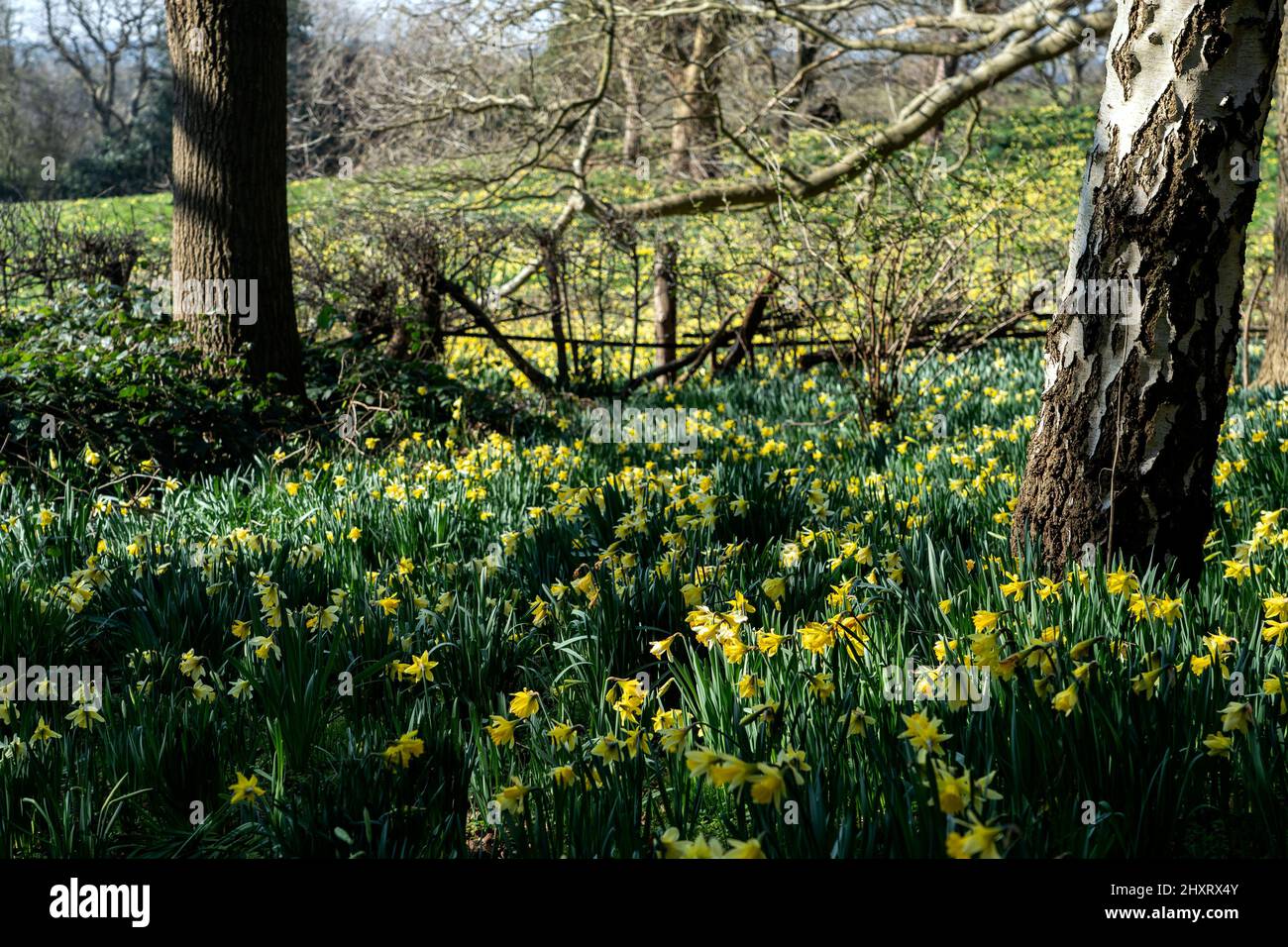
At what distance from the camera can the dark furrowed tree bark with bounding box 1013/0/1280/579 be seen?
2.76 m

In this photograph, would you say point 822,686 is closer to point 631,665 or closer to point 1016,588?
point 1016,588

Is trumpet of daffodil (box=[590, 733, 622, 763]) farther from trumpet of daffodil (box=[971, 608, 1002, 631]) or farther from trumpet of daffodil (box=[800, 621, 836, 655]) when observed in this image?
trumpet of daffodil (box=[971, 608, 1002, 631])

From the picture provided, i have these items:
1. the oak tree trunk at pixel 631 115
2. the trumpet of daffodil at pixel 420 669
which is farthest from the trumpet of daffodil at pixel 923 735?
the oak tree trunk at pixel 631 115

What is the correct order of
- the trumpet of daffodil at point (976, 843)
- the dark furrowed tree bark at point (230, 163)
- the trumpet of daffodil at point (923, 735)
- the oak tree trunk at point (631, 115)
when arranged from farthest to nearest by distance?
the oak tree trunk at point (631, 115) → the dark furrowed tree bark at point (230, 163) → the trumpet of daffodil at point (923, 735) → the trumpet of daffodil at point (976, 843)

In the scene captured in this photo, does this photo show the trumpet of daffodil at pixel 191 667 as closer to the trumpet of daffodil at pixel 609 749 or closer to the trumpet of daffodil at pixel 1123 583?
the trumpet of daffodil at pixel 609 749

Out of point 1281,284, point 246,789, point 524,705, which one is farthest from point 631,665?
point 1281,284

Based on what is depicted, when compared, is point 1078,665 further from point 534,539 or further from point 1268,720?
point 534,539

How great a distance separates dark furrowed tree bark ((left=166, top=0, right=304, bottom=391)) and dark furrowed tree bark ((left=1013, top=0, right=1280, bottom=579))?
4.70m

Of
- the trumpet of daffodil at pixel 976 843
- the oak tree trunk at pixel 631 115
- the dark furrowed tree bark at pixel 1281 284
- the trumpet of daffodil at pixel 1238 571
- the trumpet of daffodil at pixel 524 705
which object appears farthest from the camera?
the oak tree trunk at pixel 631 115

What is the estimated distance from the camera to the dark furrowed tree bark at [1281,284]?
7.07 m

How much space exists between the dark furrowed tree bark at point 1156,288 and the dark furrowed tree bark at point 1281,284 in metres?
4.79

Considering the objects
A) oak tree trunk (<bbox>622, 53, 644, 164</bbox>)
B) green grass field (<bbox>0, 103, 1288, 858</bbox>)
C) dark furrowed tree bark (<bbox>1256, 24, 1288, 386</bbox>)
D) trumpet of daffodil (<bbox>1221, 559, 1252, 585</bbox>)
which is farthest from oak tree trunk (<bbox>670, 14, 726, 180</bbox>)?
trumpet of daffodil (<bbox>1221, 559, 1252, 585</bbox>)

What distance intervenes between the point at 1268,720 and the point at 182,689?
7.44 feet
